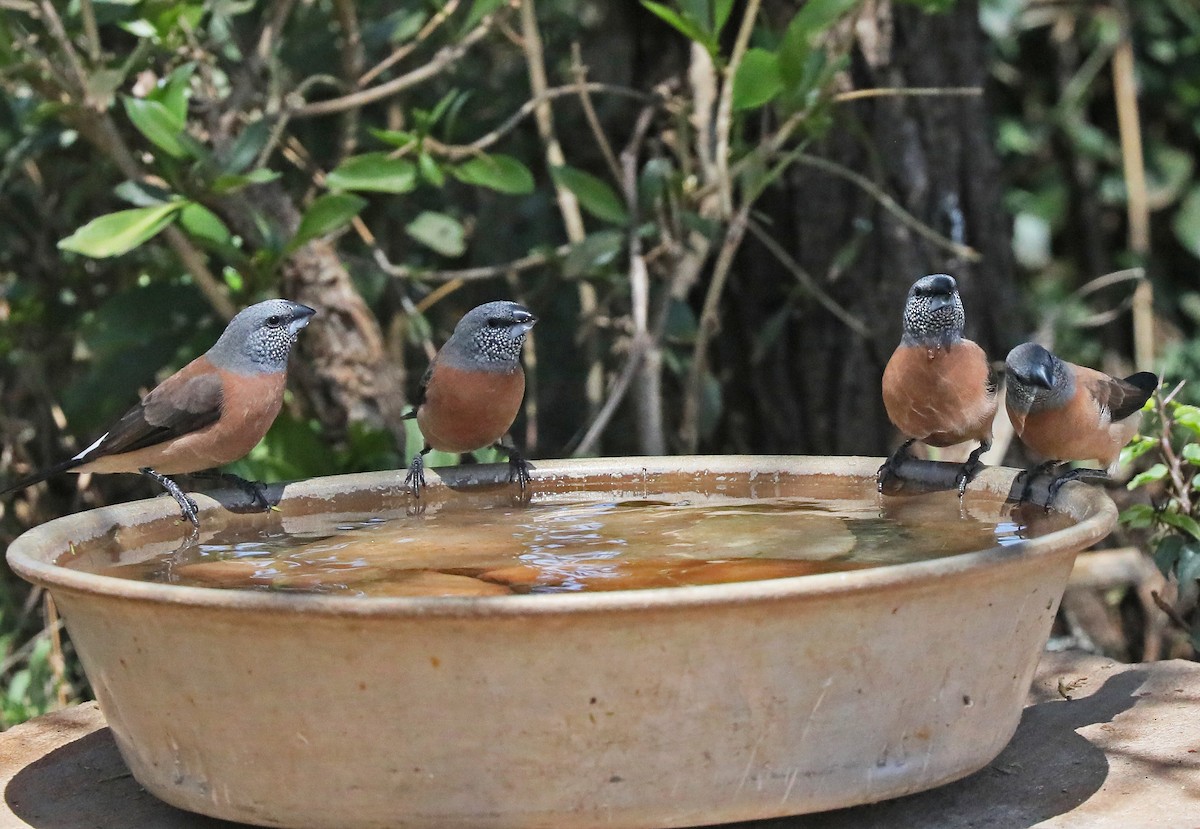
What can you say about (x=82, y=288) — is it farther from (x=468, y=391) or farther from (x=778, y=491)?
(x=778, y=491)

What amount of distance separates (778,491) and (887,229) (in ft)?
7.63

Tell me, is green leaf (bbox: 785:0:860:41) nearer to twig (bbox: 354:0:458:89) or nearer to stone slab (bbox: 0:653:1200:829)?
twig (bbox: 354:0:458:89)

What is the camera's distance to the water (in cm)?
281

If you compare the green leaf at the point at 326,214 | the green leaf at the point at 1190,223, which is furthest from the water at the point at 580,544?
the green leaf at the point at 1190,223

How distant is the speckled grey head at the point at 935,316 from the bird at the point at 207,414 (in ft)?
6.60

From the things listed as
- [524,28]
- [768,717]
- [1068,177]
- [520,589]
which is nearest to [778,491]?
[520,589]

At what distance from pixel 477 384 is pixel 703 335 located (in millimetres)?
1392

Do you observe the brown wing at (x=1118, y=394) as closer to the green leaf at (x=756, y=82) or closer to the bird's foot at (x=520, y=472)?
the green leaf at (x=756, y=82)

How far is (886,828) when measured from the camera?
262 cm

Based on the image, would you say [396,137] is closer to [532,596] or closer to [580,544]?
[580,544]

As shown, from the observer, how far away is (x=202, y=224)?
4754 millimetres

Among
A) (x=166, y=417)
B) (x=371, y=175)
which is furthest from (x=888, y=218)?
(x=166, y=417)

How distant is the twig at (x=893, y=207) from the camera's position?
530 centimetres

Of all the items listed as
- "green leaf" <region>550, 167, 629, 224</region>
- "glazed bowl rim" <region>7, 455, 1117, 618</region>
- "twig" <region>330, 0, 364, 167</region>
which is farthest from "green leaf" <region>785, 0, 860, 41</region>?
"glazed bowl rim" <region>7, 455, 1117, 618</region>
